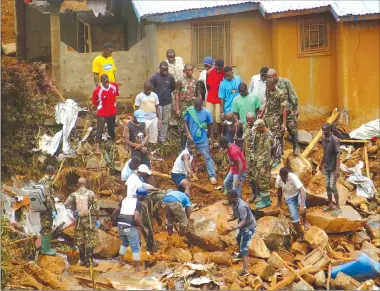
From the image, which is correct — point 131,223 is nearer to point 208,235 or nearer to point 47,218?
point 47,218

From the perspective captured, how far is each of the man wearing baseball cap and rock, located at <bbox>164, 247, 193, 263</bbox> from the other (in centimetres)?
216

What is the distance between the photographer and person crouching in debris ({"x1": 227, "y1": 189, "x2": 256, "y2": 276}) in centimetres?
1944

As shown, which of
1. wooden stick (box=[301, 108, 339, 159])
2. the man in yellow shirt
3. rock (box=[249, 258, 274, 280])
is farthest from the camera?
the man in yellow shirt

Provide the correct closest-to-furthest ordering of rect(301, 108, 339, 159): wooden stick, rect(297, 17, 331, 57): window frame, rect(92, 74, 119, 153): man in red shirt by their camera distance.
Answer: rect(92, 74, 119, 153): man in red shirt, rect(301, 108, 339, 159): wooden stick, rect(297, 17, 331, 57): window frame

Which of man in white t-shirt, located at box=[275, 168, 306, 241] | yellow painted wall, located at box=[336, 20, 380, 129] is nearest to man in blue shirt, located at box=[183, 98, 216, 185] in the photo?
man in white t-shirt, located at box=[275, 168, 306, 241]

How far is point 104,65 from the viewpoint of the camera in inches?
934

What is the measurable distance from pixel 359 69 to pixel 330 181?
173 inches

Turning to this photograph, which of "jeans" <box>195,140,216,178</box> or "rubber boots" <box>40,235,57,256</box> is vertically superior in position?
"jeans" <box>195,140,216,178</box>

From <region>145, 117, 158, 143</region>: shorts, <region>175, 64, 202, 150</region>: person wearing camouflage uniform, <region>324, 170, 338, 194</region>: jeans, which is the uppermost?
<region>175, 64, 202, 150</region>: person wearing camouflage uniform

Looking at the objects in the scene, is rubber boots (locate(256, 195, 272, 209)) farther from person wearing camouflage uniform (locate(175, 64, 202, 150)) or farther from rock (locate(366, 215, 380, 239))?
person wearing camouflage uniform (locate(175, 64, 202, 150))

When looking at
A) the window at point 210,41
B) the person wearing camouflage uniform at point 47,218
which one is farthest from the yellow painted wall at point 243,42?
the person wearing camouflage uniform at point 47,218

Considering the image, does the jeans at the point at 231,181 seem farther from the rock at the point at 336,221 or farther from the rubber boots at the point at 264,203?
the rock at the point at 336,221

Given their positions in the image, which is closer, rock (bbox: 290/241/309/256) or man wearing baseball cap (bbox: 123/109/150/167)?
rock (bbox: 290/241/309/256)

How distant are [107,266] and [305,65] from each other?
7482 mm
